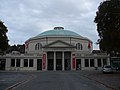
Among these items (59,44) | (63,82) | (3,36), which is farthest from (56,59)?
(63,82)

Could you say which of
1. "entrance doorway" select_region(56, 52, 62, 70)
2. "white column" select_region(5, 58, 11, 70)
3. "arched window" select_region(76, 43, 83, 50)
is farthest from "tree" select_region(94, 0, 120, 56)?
"arched window" select_region(76, 43, 83, 50)

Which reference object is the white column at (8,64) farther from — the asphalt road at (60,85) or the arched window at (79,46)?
the asphalt road at (60,85)

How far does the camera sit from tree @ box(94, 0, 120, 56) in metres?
36.4

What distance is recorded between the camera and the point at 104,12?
3919 centimetres

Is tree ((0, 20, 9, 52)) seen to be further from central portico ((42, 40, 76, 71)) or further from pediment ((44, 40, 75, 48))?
pediment ((44, 40, 75, 48))

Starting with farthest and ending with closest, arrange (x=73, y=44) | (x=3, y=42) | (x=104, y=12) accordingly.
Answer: (x=73, y=44) → (x=3, y=42) → (x=104, y=12)

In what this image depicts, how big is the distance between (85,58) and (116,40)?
38.2m

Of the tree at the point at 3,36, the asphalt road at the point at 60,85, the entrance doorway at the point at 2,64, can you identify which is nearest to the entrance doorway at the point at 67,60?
the entrance doorway at the point at 2,64

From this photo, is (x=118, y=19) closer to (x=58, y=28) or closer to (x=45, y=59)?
(x=45, y=59)

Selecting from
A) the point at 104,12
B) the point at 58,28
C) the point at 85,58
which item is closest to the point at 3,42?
the point at 104,12

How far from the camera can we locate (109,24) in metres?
39.6

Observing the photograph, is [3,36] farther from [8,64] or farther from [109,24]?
[8,64]

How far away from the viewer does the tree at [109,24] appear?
1435 inches

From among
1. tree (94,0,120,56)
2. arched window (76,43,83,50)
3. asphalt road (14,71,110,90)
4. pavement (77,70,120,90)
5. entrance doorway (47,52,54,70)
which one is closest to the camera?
asphalt road (14,71,110,90)
